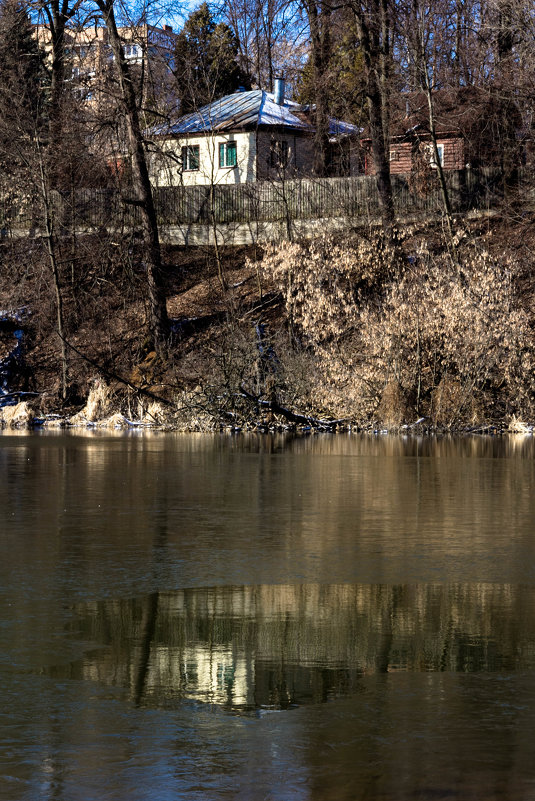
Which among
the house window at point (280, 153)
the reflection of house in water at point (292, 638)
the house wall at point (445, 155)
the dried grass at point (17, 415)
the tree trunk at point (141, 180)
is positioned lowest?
the reflection of house in water at point (292, 638)

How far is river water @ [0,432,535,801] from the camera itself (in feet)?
16.7

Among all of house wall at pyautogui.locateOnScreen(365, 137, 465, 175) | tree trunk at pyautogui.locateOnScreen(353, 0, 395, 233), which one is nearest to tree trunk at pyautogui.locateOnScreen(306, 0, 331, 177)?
tree trunk at pyautogui.locateOnScreen(353, 0, 395, 233)

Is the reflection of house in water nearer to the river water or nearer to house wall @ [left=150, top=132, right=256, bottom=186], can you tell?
the river water

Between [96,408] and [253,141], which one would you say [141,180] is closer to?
[96,408]

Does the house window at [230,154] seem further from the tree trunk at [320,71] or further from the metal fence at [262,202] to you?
the metal fence at [262,202]

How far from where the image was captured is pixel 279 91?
201 feet

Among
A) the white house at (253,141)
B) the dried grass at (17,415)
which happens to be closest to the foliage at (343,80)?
the white house at (253,141)

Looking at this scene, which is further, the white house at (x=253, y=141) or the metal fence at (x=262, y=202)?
the white house at (x=253, y=141)

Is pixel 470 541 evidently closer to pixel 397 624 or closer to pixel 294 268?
pixel 397 624

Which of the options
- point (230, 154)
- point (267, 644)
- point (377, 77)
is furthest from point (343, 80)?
point (267, 644)

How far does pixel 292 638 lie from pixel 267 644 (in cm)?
23

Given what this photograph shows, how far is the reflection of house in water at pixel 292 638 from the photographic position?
6.47m

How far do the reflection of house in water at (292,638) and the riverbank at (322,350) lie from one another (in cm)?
1917

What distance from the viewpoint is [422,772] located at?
503cm
